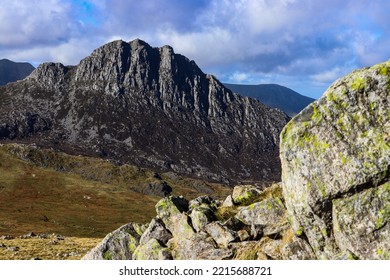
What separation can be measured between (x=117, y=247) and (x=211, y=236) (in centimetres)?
768

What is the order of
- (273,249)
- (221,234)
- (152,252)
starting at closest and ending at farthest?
(273,249), (221,234), (152,252)

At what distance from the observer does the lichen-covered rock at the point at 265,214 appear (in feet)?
72.0

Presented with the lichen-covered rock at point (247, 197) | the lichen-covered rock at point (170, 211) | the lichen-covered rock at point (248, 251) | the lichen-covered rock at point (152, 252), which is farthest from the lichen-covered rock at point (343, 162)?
the lichen-covered rock at point (170, 211)

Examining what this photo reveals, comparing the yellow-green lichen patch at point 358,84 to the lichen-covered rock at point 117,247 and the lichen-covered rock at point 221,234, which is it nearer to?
the lichen-covered rock at point 221,234

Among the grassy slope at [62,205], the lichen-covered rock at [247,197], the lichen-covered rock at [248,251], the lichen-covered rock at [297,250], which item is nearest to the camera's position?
the lichen-covered rock at [297,250]

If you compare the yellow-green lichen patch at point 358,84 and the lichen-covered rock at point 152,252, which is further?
the lichen-covered rock at point 152,252

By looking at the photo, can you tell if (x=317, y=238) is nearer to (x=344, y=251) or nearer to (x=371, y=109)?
(x=344, y=251)

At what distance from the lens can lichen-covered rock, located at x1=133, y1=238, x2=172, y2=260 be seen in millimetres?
21616

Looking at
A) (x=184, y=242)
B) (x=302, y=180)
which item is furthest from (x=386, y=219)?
(x=184, y=242)

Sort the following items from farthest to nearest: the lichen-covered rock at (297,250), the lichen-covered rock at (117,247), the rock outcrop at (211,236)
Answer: the lichen-covered rock at (117,247)
the rock outcrop at (211,236)
the lichen-covered rock at (297,250)

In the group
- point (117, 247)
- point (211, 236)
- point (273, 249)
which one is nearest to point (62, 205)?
point (117, 247)

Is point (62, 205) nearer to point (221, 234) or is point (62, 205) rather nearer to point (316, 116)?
point (221, 234)

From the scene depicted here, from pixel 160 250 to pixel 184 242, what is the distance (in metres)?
1.53

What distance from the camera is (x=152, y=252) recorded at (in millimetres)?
22406
